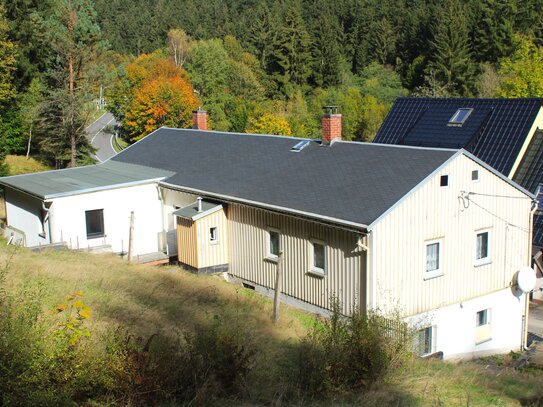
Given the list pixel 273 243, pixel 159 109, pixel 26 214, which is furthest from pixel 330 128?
pixel 159 109

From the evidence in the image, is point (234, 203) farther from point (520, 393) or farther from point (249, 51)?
point (249, 51)

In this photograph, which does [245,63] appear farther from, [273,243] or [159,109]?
[273,243]

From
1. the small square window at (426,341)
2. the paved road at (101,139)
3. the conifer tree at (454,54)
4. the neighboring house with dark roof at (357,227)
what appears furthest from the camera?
the conifer tree at (454,54)

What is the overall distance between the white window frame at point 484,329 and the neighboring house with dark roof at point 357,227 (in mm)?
31

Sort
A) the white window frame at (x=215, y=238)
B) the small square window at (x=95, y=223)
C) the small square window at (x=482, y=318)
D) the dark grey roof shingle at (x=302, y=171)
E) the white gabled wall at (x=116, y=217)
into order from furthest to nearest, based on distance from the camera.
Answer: the small square window at (x=95, y=223) < the white gabled wall at (x=116, y=217) < the white window frame at (x=215, y=238) < the small square window at (x=482, y=318) < the dark grey roof shingle at (x=302, y=171)

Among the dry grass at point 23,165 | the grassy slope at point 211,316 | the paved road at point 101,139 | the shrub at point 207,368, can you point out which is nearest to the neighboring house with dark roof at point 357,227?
the grassy slope at point 211,316

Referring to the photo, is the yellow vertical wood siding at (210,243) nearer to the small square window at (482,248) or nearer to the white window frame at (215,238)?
the white window frame at (215,238)

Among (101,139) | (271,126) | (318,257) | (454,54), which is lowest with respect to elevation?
(101,139)

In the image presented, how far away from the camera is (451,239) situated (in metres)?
16.8

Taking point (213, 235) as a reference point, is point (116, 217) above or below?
above

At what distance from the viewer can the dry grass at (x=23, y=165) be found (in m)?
43.6

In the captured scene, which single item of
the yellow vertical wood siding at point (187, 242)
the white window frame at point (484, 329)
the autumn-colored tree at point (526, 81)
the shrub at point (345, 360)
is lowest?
the white window frame at point (484, 329)

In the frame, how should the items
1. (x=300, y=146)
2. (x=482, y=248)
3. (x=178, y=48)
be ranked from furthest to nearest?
(x=178, y=48), (x=300, y=146), (x=482, y=248)

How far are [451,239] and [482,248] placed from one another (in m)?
1.64
